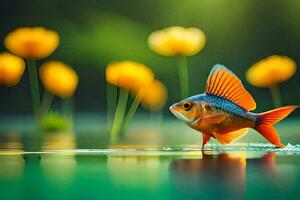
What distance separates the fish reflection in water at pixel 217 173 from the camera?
142cm

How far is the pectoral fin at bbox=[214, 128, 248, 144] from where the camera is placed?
1775 mm

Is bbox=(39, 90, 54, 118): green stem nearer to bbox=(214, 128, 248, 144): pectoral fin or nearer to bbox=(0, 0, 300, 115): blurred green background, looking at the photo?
bbox=(0, 0, 300, 115): blurred green background

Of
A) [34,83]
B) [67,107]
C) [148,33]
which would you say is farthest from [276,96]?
[34,83]

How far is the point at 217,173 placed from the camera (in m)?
1.60

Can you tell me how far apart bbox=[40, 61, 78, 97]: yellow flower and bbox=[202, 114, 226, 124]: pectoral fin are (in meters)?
0.56

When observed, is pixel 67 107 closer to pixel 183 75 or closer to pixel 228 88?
pixel 183 75

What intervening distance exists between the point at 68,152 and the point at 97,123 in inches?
7.5

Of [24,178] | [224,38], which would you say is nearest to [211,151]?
[224,38]

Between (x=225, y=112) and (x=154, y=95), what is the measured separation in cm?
33

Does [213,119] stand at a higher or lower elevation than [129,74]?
lower

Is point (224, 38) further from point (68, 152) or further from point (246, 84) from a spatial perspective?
point (68, 152)

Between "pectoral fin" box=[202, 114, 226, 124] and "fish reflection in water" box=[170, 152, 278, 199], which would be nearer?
"fish reflection in water" box=[170, 152, 278, 199]

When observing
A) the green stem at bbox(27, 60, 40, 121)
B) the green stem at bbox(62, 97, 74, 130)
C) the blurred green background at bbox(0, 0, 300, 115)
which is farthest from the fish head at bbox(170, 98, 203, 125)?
Result: the green stem at bbox(27, 60, 40, 121)

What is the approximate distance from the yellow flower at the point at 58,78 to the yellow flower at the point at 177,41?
0.33 meters
